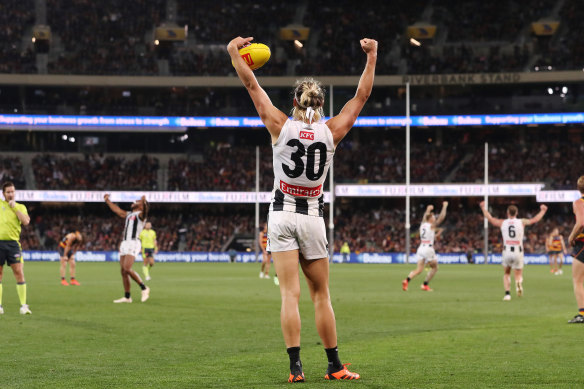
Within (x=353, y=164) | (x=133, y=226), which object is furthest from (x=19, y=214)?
(x=353, y=164)

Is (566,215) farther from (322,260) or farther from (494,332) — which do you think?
(322,260)

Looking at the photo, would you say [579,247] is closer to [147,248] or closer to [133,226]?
[133,226]

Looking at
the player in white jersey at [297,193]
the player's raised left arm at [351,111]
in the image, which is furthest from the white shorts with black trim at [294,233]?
the player's raised left arm at [351,111]

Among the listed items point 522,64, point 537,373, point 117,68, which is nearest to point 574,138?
point 522,64

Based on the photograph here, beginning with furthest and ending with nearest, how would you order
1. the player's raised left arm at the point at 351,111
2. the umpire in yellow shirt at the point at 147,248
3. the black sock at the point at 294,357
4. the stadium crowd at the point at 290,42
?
1. the stadium crowd at the point at 290,42
2. the umpire in yellow shirt at the point at 147,248
3. the player's raised left arm at the point at 351,111
4. the black sock at the point at 294,357

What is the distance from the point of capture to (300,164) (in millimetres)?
7309

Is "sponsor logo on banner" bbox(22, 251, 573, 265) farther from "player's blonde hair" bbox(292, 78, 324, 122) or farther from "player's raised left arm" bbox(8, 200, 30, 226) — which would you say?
"player's blonde hair" bbox(292, 78, 324, 122)

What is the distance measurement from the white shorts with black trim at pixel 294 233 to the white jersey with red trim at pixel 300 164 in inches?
2.6

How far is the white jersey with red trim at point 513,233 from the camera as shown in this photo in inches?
837

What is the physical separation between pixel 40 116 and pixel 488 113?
35090 mm

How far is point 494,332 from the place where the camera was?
13.1m

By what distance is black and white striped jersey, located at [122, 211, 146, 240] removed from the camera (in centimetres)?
1916

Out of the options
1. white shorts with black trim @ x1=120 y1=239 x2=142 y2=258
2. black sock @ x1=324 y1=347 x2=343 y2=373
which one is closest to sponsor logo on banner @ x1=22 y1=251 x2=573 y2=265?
white shorts with black trim @ x1=120 y1=239 x2=142 y2=258

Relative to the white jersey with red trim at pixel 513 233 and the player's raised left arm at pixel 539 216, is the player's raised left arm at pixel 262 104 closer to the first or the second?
the player's raised left arm at pixel 539 216
